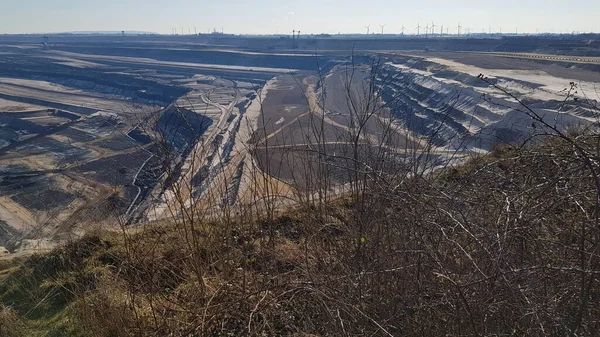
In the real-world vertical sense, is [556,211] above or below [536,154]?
below

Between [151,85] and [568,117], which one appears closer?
[568,117]

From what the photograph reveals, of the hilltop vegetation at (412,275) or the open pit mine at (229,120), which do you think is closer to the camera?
the hilltop vegetation at (412,275)

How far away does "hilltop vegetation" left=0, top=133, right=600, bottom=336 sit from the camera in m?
1.61

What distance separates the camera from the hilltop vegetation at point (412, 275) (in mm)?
1612

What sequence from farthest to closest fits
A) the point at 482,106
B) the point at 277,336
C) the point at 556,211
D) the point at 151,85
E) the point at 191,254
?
the point at 151,85, the point at 482,106, the point at 191,254, the point at 277,336, the point at 556,211

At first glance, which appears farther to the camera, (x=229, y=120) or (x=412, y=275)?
(x=229, y=120)

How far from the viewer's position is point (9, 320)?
3201 mm

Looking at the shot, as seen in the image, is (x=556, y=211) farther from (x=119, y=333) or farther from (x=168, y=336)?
(x=119, y=333)

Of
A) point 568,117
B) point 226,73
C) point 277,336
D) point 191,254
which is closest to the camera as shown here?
point 277,336

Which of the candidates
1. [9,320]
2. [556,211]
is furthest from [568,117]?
[9,320]

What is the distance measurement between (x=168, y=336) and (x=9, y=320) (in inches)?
54.1

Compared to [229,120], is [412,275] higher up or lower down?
higher up

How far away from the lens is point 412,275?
201cm

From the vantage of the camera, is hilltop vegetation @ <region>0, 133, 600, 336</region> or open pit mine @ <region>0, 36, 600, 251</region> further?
open pit mine @ <region>0, 36, 600, 251</region>
